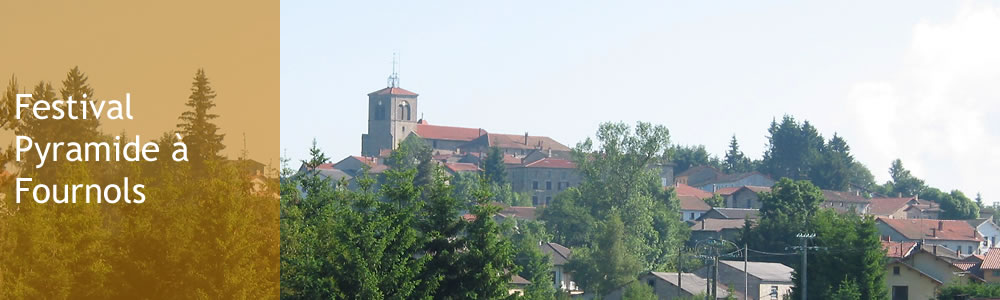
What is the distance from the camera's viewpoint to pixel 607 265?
8712cm

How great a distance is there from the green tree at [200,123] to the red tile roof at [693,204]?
90.6 m

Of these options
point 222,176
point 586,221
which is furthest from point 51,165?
point 586,221

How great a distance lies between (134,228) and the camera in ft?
111

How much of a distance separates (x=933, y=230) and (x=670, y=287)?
2088 inches

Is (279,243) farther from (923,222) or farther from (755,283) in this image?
(923,222)

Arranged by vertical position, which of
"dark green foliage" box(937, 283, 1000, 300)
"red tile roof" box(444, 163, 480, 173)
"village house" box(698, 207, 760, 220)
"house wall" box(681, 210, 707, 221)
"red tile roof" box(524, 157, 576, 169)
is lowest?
"house wall" box(681, 210, 707, 221)

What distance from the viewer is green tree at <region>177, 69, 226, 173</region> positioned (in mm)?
64688

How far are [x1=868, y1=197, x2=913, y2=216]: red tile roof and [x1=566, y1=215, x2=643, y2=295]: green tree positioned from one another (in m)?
86.1

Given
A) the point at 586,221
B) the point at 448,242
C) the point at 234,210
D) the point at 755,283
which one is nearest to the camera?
the point at 234,210

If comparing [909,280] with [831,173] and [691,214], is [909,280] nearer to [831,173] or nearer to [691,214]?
[691,214]

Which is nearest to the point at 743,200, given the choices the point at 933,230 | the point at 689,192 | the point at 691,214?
the point at 689,192

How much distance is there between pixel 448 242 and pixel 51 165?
24061 mm

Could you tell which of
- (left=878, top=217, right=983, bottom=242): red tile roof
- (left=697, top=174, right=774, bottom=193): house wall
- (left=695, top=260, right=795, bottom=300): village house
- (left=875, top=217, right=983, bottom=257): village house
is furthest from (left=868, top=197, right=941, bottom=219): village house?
(left=695, top=260, right=795, bottom=300): village house

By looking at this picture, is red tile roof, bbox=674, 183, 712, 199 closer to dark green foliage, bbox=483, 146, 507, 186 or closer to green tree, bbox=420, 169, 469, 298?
dark green foliage, bbox=483, 146, 507, 186
